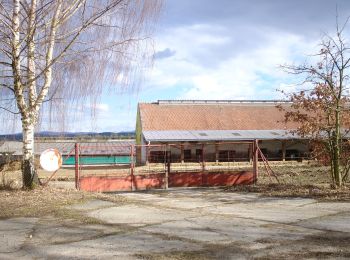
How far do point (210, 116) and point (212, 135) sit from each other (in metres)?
5.92

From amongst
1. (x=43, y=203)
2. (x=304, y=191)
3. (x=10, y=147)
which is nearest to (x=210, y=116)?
(x=10, y=147)

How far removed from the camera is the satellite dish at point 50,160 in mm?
16016

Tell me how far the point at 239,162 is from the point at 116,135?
5605cm

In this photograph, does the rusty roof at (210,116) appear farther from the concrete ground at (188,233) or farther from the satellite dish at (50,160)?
the concrete ground at (188,233)

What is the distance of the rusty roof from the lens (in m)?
55.6

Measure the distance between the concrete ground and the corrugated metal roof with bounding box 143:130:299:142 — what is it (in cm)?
3752

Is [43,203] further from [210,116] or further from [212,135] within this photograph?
[210,116]

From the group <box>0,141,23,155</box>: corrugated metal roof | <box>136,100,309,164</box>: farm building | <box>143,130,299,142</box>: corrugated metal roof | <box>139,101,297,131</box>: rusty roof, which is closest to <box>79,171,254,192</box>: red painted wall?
<box>0,141,23,155</box>: corrugated metal roof

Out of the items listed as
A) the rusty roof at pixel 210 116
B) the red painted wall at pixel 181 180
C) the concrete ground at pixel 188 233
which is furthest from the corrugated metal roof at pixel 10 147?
the concrete ground at pixel 188 233

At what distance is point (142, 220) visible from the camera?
1059cm

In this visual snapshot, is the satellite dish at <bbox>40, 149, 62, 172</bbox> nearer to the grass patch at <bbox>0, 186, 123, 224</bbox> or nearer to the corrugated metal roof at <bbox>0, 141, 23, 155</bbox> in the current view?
the grass patch at <bbox>0, 186, 123, 224</bbox>

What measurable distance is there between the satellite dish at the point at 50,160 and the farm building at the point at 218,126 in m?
30.8

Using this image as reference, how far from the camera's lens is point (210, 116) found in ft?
189

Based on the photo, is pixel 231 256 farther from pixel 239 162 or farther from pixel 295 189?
pixel 239 162
